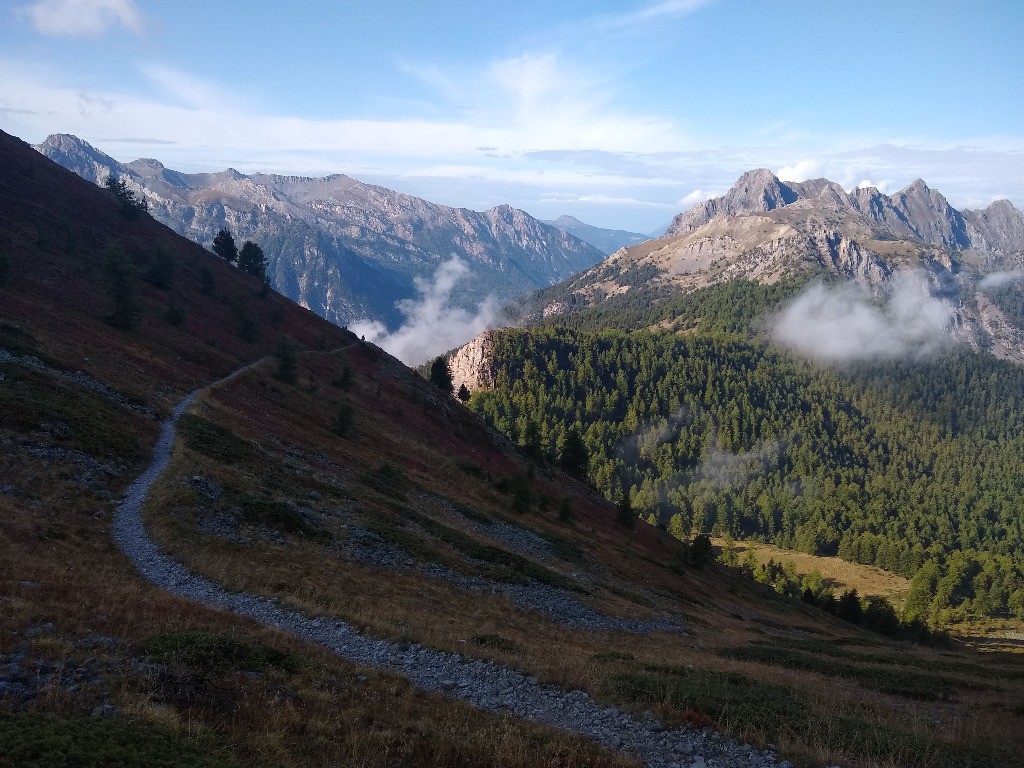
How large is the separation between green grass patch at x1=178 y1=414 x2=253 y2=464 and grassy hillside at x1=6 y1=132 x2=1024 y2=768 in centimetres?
25

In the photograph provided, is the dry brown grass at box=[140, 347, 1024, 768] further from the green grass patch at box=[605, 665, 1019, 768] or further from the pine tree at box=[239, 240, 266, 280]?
the pine tree at box=[239, 240, 266, 280]

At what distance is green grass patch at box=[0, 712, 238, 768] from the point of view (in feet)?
23.7

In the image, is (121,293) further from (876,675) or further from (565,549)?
(876,675)

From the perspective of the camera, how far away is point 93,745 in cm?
780

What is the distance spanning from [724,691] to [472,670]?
7274 mm

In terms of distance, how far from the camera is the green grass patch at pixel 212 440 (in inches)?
1387

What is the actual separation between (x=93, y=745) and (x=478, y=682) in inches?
375

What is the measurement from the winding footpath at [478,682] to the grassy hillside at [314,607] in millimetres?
555

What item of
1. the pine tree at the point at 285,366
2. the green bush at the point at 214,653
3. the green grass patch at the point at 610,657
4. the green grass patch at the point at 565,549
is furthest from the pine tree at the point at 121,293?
the green grass patch at the point at 610,657

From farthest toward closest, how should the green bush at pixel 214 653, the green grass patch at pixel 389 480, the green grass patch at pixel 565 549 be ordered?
the green grass patch at pixel 565 549 < the green grass patch at pixel 389 480 < the green bush at pixel 214 653

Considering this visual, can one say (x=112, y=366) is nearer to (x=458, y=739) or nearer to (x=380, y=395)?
(x=380, y=395)

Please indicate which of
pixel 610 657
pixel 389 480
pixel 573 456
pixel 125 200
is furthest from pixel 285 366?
pixel 125 200

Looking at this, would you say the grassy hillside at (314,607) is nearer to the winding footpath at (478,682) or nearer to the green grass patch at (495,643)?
the green grass patch at (495,643)

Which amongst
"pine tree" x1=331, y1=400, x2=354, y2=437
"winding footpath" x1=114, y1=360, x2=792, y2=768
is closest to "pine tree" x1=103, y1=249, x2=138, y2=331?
"pine tree" x1=331, y1=400, x2=354, y2=437
